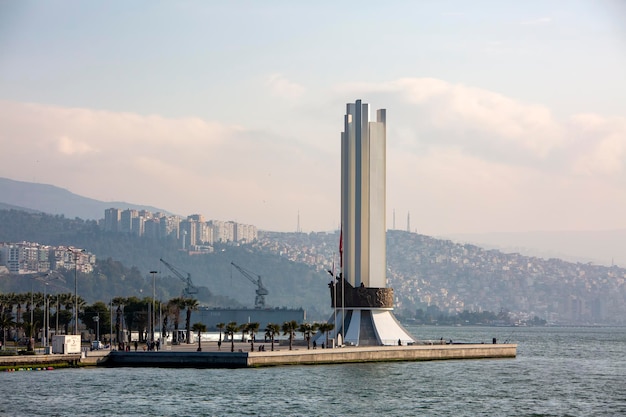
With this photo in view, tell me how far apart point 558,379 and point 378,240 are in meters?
26.0

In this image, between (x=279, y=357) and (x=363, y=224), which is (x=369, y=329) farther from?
(x=279, y=357)

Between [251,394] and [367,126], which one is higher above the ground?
[367,126]

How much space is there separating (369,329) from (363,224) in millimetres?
9593

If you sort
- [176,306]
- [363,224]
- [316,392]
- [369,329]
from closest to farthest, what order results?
[316,392] → [369,329] → [363,224] → [176,306]

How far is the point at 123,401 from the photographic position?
212 feet

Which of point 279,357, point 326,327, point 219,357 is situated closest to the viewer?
point 219,357

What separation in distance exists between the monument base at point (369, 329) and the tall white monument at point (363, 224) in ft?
0.29

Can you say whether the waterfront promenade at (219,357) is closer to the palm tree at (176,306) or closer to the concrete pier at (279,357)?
the concrete pier at (279,357)

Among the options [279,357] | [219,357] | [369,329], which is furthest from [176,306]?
[219,357]

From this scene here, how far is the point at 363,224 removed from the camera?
356ft

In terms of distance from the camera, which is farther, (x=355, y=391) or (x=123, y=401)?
(x=355, y=391)

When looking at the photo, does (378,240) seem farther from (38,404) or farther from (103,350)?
(38,404)

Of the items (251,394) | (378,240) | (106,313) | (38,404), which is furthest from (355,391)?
(106,313)

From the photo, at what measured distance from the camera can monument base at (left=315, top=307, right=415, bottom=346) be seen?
104350 mm
